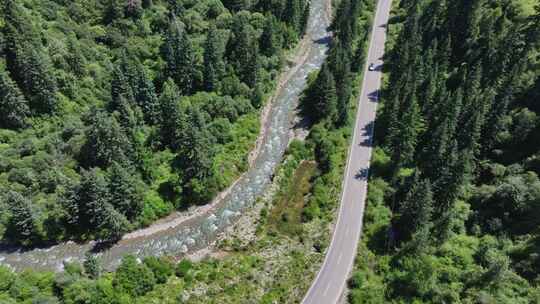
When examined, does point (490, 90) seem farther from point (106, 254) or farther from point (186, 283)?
point (106, 254)

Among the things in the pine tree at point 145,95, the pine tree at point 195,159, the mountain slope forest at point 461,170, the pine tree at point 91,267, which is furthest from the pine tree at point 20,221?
the mountain slope forest at point 461,170

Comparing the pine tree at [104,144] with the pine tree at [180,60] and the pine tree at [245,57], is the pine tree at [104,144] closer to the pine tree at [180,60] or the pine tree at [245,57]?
the pine tree at [180,60]

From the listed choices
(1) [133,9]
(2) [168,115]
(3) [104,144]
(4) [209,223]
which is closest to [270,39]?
(1) [133,9]

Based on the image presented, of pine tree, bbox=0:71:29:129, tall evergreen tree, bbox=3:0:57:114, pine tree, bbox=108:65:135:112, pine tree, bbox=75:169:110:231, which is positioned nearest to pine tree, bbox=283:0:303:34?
pine tree, bbox=108:65:135:112

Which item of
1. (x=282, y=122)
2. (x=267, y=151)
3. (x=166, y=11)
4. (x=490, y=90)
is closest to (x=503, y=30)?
(x=490, y=90)

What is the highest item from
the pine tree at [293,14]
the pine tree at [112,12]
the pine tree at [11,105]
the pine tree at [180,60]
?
the pine tree at [293,14]

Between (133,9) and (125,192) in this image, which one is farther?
(133,9)

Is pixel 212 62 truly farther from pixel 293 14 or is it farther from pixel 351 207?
pixel 351 207

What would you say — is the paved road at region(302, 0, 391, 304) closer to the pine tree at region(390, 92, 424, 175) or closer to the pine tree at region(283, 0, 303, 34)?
the pine tree at region(390, 92, 424, 175)
